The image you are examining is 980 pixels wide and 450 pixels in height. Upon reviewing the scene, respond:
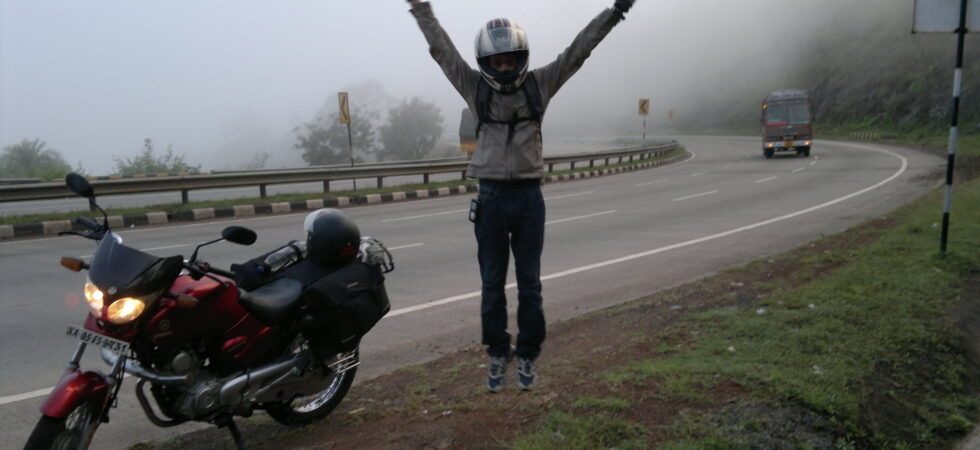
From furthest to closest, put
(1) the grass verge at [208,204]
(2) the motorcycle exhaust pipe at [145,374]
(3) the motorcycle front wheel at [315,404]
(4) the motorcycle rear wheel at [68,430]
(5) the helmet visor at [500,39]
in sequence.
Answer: (1) the grass verge at [208,204], (3) the motorcycle front wheel at [315,404], (5) the helmet visor at [500,39], (2) the motorcycle exhaust pipe at [145,374], (4) the motorcycle rear wheel at [68,430]

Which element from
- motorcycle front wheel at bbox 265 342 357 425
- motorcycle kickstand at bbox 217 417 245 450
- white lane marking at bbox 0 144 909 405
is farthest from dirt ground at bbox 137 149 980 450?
white lane marking at bbox 0 144 909 405

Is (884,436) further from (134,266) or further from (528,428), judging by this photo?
(134,266)

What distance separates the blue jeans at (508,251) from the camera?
371 cm

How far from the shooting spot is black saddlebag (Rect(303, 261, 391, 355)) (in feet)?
12.2

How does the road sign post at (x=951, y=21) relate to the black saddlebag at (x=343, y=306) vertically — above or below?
above

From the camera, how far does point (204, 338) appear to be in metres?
3.48

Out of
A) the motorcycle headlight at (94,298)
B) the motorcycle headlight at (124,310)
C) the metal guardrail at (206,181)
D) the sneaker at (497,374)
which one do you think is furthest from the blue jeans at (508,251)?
the metal guardrail at (206,181)

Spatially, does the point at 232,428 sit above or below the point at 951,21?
below

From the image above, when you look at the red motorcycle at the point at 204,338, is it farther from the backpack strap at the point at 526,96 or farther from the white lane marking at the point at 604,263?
the white lane marking at the point at 604,263

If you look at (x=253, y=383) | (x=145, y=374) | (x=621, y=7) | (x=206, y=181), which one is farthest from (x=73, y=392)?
(x=206, y=181)

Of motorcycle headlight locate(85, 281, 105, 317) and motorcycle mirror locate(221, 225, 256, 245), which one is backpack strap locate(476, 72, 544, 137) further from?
motorcycle headlight locate(85, 281, 105, 317)

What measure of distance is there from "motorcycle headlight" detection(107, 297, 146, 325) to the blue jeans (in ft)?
5.18

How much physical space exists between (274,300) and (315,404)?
0.88m

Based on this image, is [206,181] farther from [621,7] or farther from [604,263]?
[621,7]
